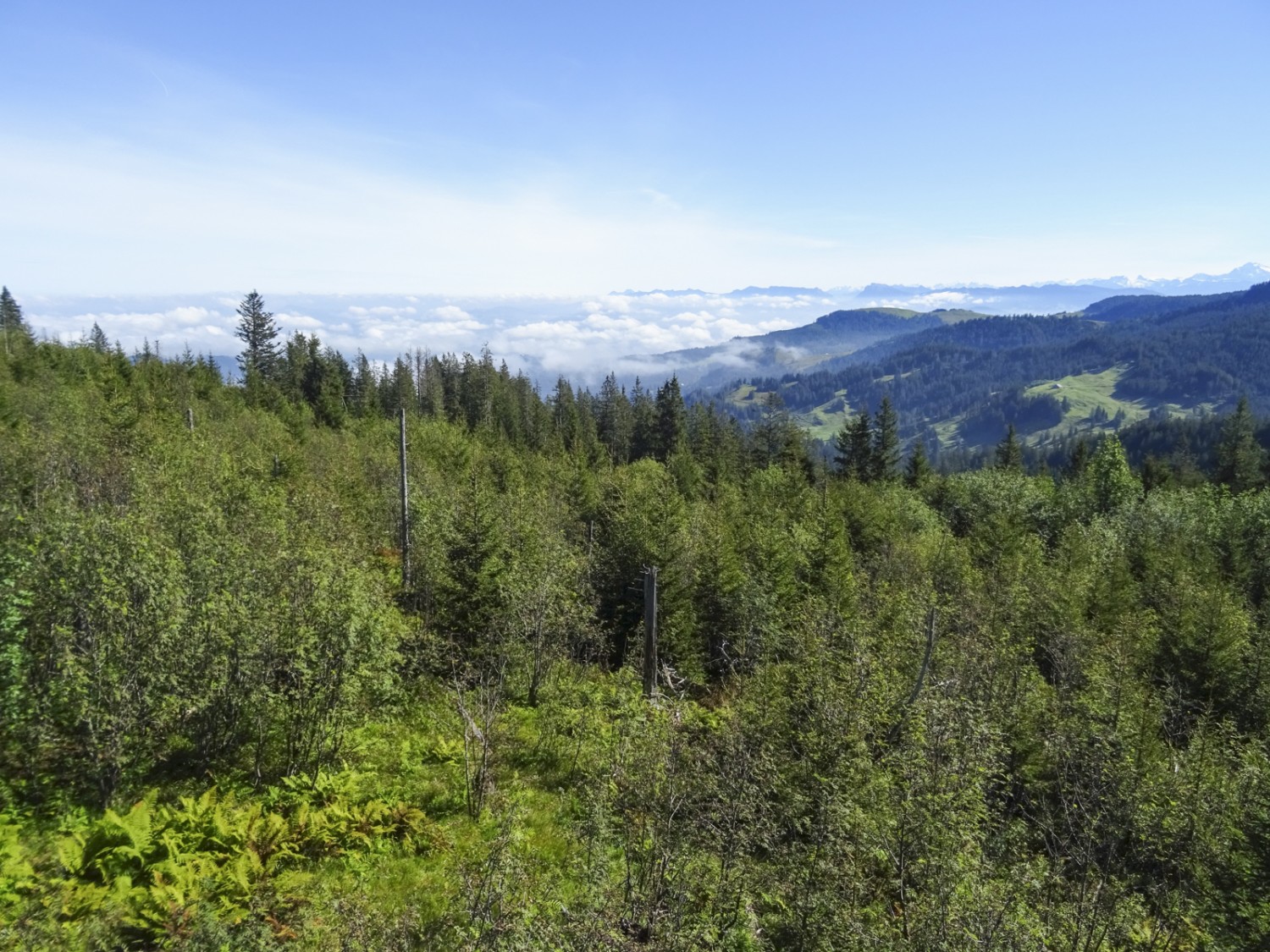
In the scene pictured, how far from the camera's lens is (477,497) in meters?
20.9

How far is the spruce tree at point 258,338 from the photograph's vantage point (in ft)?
262

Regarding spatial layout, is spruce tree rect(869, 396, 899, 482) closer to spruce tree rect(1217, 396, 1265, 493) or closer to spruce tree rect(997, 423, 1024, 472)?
spruce tree rect(997, 423, 1024, 472)

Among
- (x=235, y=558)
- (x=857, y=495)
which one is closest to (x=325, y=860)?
(x=235, y=558)

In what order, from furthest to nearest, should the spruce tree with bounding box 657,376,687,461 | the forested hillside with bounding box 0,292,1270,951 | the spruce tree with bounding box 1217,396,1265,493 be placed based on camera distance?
the spruce tree with bounding box 657,376,687,461
the spruce tree with bounding box 1217,396,1265,493
the forested hillside with bounding box 0,292,1270,951

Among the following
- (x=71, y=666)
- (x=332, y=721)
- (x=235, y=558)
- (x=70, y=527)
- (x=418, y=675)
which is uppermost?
(x=70, y=527)

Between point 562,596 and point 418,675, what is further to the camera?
point 562,596

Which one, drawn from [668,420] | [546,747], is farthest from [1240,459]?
[546,747]

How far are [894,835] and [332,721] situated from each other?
10.9m

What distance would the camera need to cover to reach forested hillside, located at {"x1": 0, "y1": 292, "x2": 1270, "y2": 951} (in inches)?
332

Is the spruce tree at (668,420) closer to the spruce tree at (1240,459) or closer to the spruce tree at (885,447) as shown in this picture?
the spruce tree at (885,447)

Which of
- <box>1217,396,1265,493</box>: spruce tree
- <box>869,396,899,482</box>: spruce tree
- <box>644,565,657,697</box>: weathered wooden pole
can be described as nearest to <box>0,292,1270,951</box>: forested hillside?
<box>644,565,657,697</box>: weathered wooden pole

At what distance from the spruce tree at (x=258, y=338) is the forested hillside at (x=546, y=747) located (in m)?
58.0

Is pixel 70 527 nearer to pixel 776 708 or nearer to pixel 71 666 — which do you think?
pixel 71 666

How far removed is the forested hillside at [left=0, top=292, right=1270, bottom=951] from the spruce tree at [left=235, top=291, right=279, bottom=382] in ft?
Answer: 190
